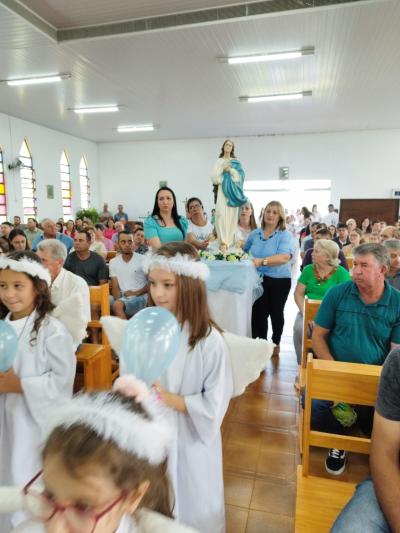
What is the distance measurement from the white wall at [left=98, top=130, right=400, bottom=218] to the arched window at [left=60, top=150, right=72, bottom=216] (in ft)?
6.61

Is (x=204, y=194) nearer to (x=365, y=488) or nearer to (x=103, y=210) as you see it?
(x=103, y=210)

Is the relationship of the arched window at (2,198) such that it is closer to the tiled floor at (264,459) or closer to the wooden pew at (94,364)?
the wooden pew at (94,364)

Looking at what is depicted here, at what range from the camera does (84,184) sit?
581 inches

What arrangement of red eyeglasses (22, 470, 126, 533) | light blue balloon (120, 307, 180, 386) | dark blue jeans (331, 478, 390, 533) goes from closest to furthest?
red eyeglasses (22, 470, 126, 533), light blue balloon (120, 307, 180, 386), dark blue jeans (331, 478, 390, 533)

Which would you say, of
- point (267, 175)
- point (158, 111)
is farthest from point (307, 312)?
point (267, 175)

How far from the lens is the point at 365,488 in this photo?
4.18 feet

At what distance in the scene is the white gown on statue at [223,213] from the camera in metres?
3.78

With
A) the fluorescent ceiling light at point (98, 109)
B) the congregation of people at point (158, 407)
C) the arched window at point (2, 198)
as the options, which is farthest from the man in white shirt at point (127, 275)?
the arched window at point (2, 198)

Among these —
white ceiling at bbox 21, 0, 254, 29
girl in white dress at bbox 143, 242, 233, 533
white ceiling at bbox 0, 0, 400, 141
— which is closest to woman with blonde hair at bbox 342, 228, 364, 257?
white ceiling at bbox 0, 0, 400, 141

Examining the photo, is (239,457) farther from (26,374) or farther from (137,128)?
(137,128)

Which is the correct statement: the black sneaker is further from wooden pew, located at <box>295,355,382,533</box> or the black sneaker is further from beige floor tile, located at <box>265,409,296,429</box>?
beige floor tile, located at <box>265,409,296,429</box>

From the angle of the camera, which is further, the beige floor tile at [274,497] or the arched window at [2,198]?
the arched window at [2,198]

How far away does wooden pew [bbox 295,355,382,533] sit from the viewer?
146 cm

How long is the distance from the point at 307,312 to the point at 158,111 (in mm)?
9092
